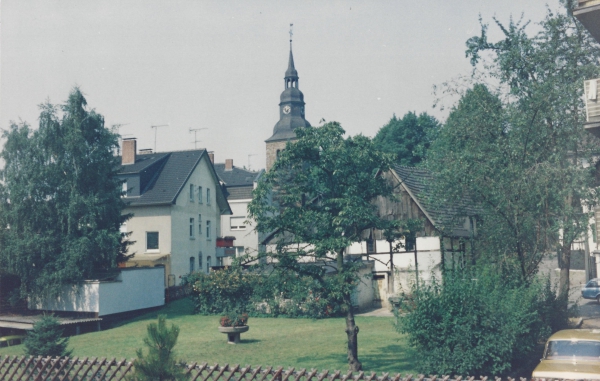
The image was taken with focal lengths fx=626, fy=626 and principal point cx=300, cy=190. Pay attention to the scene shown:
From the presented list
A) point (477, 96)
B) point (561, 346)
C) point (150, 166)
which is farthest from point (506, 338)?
point (150, 166)

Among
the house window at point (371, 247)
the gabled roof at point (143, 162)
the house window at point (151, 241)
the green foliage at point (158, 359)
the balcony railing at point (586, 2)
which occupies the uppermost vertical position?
the gabled roof at point (143, 162)

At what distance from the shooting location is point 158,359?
819 centimetres

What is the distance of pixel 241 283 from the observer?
33.4 metres

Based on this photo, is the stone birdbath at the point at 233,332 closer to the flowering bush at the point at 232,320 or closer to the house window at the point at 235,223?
the flowering bush at the point at 232,320

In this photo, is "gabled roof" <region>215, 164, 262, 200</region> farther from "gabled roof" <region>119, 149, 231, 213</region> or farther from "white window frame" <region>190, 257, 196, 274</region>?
"white window frame" <region>190, 257, 196, 274</region>

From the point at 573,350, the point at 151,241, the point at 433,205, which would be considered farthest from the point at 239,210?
the point at 573,350

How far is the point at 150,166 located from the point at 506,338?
38045 mm

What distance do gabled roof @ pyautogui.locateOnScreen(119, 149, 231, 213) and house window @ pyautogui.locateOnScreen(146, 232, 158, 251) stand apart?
94.1 inches

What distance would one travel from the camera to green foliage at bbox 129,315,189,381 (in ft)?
26.8

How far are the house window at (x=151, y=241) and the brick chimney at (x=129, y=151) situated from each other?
7517 millimetres

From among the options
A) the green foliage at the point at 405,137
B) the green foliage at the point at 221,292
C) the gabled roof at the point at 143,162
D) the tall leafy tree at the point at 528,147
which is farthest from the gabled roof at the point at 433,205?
the green foliage at the point at 405,137

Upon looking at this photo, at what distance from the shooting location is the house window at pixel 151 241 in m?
45.8

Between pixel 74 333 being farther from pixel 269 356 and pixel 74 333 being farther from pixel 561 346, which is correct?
pixel 561 346

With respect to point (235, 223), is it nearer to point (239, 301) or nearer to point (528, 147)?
point (239, 301)
